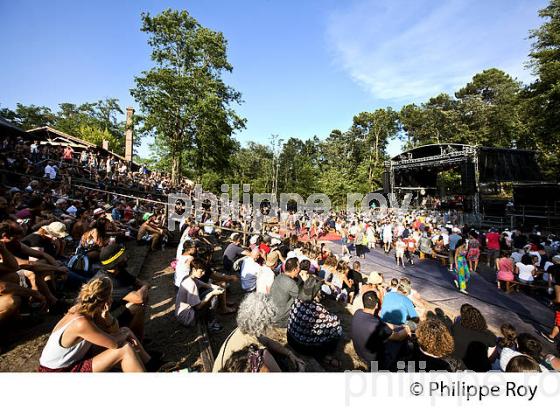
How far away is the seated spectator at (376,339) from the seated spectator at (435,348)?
1.54ft

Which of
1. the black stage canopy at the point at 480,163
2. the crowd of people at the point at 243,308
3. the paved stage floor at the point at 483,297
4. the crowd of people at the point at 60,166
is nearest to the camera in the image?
the crowd of people at the point at 243,308

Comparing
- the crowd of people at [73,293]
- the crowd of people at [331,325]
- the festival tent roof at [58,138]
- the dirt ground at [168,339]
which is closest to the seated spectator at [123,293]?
the crowd of people at [73,293]

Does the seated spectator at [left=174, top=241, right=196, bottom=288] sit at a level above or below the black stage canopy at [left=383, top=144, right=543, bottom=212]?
below

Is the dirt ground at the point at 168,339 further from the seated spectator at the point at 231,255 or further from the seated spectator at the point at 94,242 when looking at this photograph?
the seated spectator at the point at 94,242

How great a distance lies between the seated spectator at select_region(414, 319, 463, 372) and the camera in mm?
2545

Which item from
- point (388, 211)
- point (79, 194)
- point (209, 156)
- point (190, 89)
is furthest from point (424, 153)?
point (79, 194)

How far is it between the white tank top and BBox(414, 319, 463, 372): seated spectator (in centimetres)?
306

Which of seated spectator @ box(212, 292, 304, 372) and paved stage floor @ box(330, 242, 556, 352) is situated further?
paved stage floor @ box(330, 242, 556, 352)

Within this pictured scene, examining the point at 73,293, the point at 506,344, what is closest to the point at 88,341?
the point at 73,293

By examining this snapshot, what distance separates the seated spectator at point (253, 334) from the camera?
2291 mm

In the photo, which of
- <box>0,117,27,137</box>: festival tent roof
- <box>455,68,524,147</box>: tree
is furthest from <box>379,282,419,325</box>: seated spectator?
<box>455,68,524,147</box>: tree

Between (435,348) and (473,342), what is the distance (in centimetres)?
→ 76

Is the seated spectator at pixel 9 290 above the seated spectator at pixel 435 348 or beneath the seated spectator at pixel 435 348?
above

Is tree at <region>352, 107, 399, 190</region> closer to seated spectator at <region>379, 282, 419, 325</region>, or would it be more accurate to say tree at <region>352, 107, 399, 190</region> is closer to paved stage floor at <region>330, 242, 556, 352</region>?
paved stage floor at <region>330, 242, 556, 352</region>
